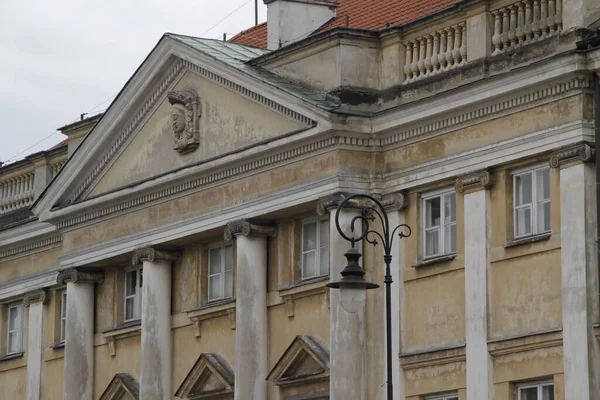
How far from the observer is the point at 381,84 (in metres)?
38.5

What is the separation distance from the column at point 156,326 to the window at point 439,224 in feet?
24.7

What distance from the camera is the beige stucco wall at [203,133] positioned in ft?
132

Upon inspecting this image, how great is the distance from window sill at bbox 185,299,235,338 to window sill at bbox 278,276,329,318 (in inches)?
62.3

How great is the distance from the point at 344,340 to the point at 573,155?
6.11 meters

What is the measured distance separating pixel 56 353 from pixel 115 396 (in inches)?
129

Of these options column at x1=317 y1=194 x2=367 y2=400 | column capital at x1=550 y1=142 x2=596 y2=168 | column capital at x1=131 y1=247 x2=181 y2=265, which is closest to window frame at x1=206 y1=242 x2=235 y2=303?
column capital at x1=131 y1=247 x2=181 y2=265

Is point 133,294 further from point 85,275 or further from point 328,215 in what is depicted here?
point 328,215

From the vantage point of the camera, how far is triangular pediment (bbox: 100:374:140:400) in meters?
44.0

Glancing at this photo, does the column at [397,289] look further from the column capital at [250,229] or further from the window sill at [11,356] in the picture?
the window sill at [11,356]

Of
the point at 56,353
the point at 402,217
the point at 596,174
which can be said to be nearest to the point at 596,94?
the point at 596,174

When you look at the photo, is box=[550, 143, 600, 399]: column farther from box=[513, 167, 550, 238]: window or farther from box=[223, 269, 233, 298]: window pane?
box=[223, 269, 233, 298]: window pane

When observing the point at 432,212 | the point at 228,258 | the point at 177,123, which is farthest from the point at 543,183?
the point at 177,123

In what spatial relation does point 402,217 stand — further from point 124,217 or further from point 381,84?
point 124,217

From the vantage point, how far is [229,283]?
4188cm
